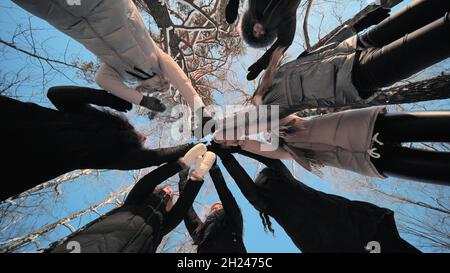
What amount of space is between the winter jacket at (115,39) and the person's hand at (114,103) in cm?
4

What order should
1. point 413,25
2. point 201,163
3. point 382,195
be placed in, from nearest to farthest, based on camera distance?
point 413,25 → point 201,163 → point 382,195

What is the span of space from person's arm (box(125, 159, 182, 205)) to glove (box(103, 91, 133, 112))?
0.52 m

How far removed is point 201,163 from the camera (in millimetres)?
2043

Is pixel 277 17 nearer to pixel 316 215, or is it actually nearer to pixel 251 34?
pixel 251 34

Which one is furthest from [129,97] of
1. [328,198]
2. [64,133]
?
[328,198]

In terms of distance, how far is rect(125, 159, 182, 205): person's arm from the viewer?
187 centimetres

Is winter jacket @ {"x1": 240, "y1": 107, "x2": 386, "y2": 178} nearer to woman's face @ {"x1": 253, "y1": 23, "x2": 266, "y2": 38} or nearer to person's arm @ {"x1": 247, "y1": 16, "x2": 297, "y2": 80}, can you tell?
person's arm @ {"x1": 247, "y1": 16, "x2": 297, "y2": 80}

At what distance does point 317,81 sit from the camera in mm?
1577

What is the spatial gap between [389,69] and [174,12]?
3743 millimetres

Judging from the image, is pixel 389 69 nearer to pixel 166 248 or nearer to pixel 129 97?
pixel 129 97

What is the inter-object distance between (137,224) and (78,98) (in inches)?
35.8

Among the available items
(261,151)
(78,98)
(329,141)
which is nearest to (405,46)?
(329,141)

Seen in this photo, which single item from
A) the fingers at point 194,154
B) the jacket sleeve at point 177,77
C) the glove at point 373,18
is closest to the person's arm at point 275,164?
the fingers at point 194,154

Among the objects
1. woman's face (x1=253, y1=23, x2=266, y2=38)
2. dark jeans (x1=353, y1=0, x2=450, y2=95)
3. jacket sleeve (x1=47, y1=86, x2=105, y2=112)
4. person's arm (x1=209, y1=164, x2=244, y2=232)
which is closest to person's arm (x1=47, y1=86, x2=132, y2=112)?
jacket sleeve (x1=47, y1=86, x2=105, y2=112)
